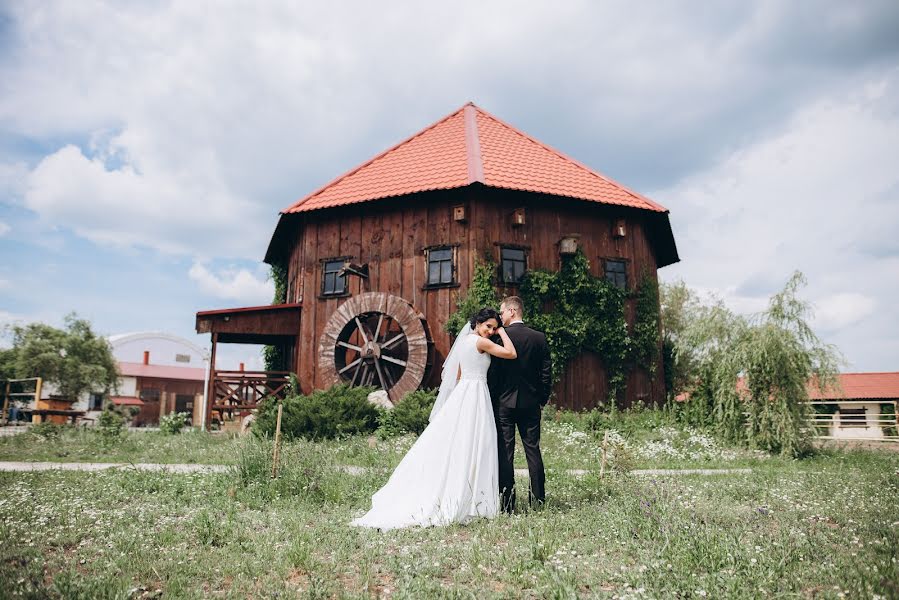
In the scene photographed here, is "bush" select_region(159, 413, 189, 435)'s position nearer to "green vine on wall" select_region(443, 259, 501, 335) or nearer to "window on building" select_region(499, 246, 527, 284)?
"green vine on wall" select_region(443, 259, 501, 335)

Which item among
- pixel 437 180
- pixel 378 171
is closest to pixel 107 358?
pixel 378 171

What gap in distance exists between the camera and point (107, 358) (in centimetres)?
3194

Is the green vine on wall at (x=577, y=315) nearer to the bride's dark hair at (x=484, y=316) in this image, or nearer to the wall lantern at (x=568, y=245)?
the wall lantern at (x=568, y=245)

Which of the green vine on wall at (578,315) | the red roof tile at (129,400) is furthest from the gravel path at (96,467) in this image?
the red roof tile at (129,400)

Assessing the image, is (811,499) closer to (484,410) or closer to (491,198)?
(484,410)

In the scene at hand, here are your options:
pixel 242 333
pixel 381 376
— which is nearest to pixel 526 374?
pixel 381 376

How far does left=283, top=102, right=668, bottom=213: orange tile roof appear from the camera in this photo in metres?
14.9

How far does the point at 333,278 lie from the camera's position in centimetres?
1585

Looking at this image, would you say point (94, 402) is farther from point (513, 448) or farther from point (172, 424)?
point (513, 448)

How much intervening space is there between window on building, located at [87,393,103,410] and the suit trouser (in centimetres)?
3360

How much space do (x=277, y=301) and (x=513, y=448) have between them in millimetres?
16152

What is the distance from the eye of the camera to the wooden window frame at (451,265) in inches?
566

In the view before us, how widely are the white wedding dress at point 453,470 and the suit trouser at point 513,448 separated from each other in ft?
0.39

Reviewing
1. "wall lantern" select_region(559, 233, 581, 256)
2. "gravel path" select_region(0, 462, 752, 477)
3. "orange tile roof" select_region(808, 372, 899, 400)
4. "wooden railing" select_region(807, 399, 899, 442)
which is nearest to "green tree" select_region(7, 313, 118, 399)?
"gravel path" select_region(0, 462, 752, 477)
